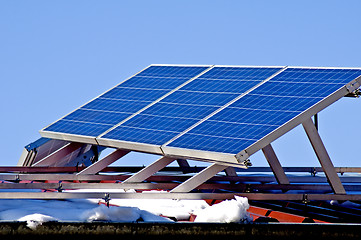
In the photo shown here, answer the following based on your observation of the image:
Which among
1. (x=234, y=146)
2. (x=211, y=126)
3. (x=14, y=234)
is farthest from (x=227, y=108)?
(x=14, y=234)

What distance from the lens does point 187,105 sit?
70.8ft

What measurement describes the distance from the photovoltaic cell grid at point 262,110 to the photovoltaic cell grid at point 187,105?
64cm

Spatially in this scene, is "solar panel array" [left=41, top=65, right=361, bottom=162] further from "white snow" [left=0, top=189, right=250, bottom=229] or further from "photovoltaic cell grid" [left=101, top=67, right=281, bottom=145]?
"white snow" [left=0, top=189, right=250, bottom=229]

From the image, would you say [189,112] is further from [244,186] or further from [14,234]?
[14,234]

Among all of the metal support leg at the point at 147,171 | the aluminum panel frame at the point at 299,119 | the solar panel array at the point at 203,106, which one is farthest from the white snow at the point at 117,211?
the solar panel array at the point at 203,106

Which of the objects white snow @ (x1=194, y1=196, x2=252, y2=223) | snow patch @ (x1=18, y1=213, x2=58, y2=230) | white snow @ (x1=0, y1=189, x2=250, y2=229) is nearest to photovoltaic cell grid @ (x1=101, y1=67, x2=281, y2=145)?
white snow @ (x1=0, y1=189, x2=250, y2=229)

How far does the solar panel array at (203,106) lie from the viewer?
18414 millimetres

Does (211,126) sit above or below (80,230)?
above

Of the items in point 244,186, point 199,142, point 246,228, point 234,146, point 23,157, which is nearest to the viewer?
point 246,228

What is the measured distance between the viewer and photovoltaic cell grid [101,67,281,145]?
67.0ft

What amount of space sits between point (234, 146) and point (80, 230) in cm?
375

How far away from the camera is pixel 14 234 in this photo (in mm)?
15727

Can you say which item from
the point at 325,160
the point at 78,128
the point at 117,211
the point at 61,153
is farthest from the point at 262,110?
the point at 61,153

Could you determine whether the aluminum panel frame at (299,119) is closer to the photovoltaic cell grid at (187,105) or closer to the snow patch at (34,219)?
the photovoltaic cell grid at (187,105)
